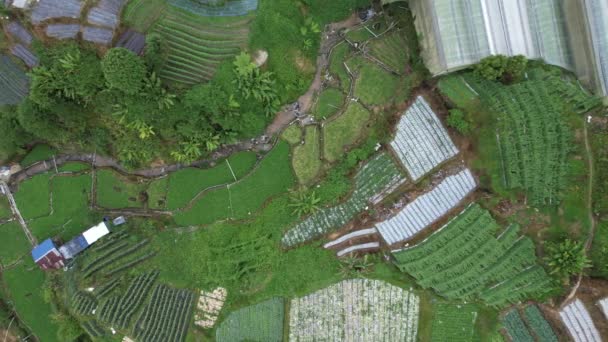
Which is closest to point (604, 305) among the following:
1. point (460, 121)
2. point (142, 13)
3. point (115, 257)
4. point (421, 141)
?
point (460, 121)

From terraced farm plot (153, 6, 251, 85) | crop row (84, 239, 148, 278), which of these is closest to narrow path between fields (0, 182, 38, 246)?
crop row (84, 239, 148, 278)

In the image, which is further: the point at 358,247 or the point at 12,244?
the point at 12,244

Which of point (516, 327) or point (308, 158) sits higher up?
point (308, 158)

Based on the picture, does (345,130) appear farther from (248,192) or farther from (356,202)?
(248,192)

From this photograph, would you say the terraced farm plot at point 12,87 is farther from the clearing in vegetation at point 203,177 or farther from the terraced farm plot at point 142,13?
the clearing in vegetation at point 203,177

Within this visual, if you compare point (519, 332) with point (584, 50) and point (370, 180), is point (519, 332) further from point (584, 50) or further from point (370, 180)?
point (584, 50)

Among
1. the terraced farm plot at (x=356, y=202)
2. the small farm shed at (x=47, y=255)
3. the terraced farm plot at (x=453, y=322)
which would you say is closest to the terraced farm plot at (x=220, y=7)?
the terraced farm plot at (x=356, y=202)

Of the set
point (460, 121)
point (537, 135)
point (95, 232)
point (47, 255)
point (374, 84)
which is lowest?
point (47, 255)

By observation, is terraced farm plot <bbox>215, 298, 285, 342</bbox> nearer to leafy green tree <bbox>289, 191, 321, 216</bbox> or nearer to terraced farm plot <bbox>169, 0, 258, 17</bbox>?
leafy green tree <bbox>289, 191, 321, 216</bbox>
